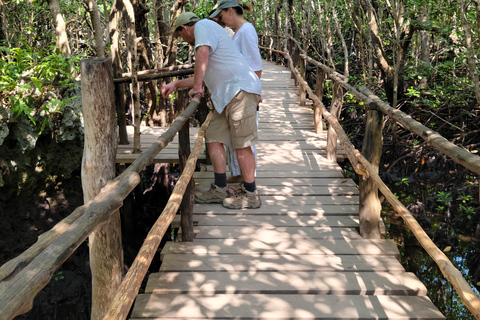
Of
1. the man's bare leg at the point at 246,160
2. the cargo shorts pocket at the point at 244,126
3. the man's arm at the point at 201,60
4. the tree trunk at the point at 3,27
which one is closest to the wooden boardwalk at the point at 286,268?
the man's bare leg at the point at 246,160

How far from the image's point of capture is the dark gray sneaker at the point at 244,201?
4.07m

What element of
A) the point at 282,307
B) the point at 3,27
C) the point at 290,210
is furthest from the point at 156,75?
the point at 3,27

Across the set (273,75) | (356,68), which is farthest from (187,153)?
(356,68)

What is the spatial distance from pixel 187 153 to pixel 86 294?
3.15m

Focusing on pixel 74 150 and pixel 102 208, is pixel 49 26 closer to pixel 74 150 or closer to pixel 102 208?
pixel 74 150

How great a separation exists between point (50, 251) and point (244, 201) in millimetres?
2753

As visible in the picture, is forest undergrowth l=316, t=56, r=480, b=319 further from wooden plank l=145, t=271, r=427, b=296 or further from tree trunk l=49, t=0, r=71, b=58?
tree trunk l=49, t=0, r=71, b=58

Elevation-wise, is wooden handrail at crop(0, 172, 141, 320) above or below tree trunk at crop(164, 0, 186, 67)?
below

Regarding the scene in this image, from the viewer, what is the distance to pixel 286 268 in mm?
3084

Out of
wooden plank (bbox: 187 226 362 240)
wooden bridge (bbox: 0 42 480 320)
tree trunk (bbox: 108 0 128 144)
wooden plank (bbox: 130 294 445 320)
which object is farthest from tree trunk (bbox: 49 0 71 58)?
wooden plank (bbox: 130 294 445 320)

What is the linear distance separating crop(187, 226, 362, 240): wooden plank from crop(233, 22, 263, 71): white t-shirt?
59.4 inches

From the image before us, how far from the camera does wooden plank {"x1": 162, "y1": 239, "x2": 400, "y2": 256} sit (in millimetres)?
3318

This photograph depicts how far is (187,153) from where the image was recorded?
3.78m

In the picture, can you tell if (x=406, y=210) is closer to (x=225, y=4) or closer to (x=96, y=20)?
(x=225, y=4)
